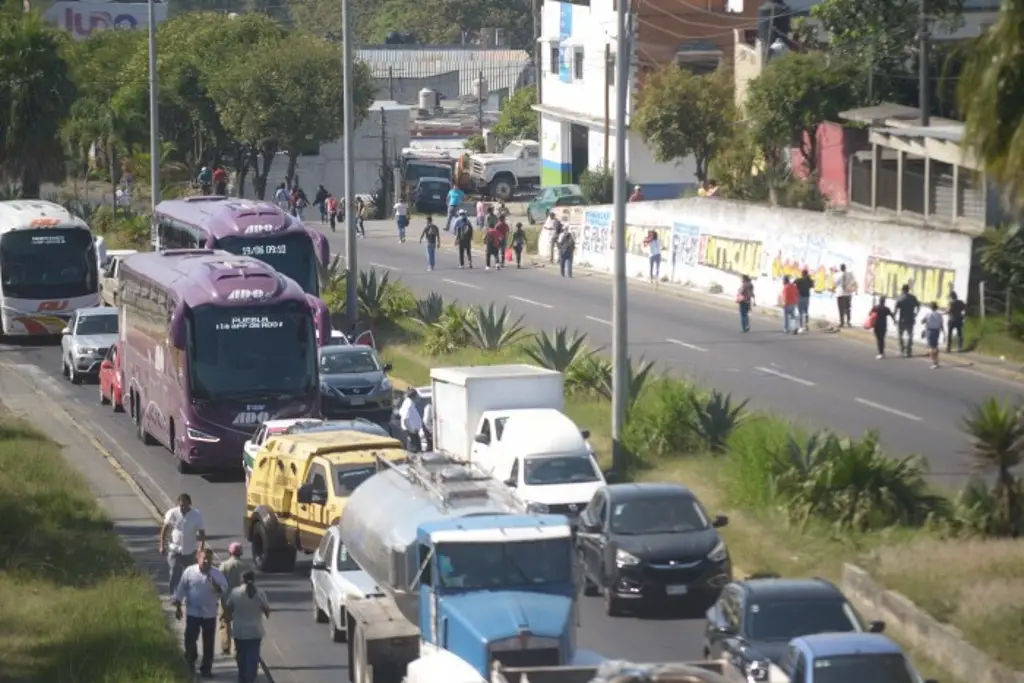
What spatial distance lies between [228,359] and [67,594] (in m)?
9.72

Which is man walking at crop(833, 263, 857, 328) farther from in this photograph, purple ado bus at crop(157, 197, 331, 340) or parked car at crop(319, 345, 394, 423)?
parked car at crop(319, 345, 394, 423)

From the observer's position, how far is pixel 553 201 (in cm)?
7262

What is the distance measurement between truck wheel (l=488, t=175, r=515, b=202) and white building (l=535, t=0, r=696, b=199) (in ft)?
5.31

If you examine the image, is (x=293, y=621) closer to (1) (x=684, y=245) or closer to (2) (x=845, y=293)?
(2) (x=845, y=293)

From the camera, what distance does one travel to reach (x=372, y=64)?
125750 mm

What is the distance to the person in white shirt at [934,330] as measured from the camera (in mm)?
38438

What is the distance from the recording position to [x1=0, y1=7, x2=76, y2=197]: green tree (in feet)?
200

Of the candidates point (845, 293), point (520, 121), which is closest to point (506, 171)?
point (520, 121)

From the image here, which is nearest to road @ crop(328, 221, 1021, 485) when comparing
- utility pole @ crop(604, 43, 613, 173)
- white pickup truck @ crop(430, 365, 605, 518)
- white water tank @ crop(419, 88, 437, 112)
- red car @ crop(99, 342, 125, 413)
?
white pickup truck @ crop(430, 365, 605, 518)

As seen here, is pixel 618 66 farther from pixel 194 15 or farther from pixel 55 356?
pixel 194 15

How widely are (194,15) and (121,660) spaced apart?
74927mm

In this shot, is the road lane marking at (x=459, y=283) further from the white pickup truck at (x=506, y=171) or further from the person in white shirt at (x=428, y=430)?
the white pickup truck at (x=506, y=171)

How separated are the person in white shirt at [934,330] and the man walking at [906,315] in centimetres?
51

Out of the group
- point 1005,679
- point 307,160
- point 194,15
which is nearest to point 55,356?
point 1005,679
